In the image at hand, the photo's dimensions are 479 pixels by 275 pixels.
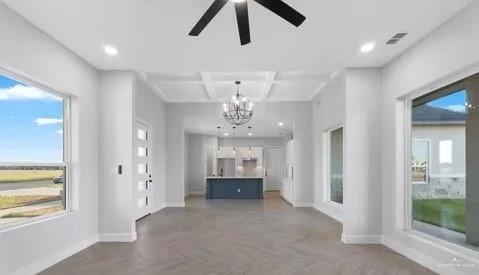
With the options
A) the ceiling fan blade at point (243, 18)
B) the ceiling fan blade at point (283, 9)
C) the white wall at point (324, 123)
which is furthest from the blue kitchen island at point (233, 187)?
the ceiling fan blade at point (283, 9)

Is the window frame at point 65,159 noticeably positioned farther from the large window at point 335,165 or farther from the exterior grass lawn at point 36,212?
the large window at point 335,165

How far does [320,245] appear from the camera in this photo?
546cm

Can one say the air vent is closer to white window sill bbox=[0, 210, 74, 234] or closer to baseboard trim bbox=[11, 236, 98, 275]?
white window sill bbox=[0, 210, 74, 234]

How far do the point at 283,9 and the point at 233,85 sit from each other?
4962mm

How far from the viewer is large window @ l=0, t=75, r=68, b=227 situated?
380cm

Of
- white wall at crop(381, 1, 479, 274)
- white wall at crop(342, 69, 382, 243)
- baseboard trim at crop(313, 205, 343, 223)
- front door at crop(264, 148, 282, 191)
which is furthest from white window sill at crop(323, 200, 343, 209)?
front door at crop(264, 148, 282, 191)

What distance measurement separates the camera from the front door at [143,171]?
7.88m

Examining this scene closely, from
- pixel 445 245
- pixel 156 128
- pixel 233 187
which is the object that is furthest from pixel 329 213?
pixel 233 187

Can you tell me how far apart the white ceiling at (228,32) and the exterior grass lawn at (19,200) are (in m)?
1.97

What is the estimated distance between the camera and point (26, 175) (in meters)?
4.11

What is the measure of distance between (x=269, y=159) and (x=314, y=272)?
13.0 m

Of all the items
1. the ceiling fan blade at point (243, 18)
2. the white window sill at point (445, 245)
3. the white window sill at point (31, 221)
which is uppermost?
the ceiling fan blade at point (243, 18)

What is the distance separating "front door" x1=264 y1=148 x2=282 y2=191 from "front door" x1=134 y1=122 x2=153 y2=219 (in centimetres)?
889

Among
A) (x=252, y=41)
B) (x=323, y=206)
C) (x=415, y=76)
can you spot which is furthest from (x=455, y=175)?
(x=323, y=206)
